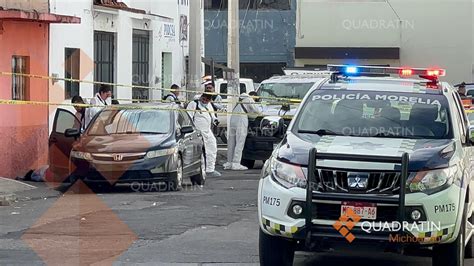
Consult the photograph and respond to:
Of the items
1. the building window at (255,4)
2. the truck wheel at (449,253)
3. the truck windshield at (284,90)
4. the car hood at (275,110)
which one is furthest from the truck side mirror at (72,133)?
the building window at (255,4)

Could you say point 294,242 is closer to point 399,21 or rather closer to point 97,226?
A: point 97,226

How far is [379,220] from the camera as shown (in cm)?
771

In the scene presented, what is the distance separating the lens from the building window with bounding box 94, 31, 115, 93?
73.5ft

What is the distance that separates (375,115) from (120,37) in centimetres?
1528

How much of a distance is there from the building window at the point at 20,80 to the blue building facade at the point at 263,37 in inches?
934

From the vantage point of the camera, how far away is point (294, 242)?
8078mm

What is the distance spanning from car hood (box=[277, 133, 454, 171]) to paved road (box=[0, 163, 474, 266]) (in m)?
1.42

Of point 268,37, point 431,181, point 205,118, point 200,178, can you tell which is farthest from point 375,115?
point 268,37

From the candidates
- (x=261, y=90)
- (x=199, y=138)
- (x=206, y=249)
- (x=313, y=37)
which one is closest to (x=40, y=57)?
(x=199, y=138)

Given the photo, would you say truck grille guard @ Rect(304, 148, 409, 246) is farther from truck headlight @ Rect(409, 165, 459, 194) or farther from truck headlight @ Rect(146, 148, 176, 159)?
truck headlight @ Rect(146, 148, 176, 159)

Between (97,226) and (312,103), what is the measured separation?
3525mm

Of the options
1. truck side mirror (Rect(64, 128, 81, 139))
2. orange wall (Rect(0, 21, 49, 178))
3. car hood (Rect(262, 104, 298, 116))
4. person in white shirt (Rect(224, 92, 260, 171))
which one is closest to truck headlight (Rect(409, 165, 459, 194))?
truck side mirror (Rect(64, 128, 81, 139))

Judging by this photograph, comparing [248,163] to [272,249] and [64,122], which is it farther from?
[272,249]
